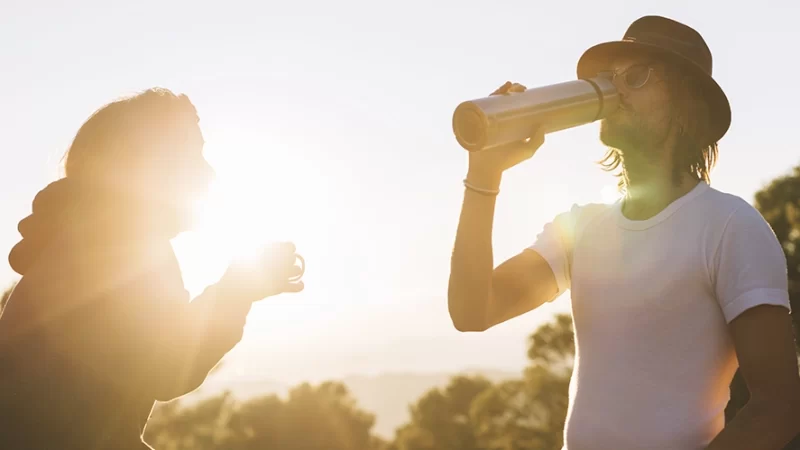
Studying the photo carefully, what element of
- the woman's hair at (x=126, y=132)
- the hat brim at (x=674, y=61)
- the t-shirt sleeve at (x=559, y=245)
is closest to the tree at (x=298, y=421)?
the woman's hair at (x=126, y=132)

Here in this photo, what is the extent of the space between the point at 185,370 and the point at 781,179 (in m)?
42.5

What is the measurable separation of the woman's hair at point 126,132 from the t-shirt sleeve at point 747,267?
240cm

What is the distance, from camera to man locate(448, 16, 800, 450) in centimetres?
279

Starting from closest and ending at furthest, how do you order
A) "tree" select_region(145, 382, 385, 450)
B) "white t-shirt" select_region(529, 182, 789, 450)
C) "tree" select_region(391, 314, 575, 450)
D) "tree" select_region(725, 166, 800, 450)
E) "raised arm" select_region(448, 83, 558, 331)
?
"white t-shirt" select_region(529, 182, 789, 450)
"raised arm" select_region(448, 83, 558, 331)
"tree" select_region(725, 166, 800, 450)
"tree" select_region(391, 314, 575, 450)
"tree" select_region(145, 382, 385, 450)

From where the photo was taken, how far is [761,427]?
2.72 metres

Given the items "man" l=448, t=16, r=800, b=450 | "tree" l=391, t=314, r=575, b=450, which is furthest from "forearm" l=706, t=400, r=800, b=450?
"tree" l=391, t=314, r=575, b=450

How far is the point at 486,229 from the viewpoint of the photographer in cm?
334

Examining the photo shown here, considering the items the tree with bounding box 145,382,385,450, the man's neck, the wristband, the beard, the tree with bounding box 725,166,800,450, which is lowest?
the tree with bounding box 145,382,385,450

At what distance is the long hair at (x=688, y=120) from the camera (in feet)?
11.2

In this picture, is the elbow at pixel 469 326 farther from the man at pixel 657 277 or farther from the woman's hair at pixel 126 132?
the woman's hair at pixel 126 132

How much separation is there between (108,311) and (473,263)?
1506 millimetres

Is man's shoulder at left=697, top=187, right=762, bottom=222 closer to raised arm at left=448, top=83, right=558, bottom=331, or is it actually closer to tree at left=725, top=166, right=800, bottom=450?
raised arm at left=448, top=83, right=558, bottom=331

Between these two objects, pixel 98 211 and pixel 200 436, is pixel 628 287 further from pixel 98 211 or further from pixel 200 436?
pixel 200 436

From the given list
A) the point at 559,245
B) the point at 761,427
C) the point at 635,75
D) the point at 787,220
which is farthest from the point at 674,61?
the point at 787,220
